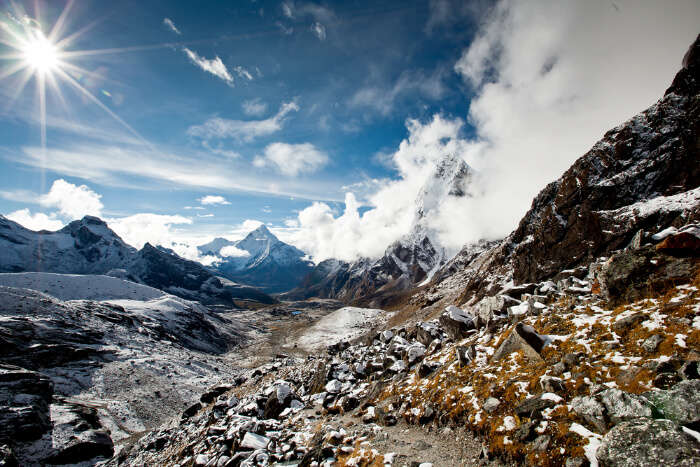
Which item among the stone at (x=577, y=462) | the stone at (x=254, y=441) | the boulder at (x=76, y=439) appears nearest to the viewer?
the stone at (x=577, y=462)

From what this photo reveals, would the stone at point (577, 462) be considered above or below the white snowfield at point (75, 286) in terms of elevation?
below

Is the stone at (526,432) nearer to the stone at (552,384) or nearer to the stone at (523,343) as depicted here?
the stone at (552,384)

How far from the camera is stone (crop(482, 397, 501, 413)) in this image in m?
9.21

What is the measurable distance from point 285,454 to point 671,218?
7387cm

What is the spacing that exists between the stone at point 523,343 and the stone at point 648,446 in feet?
15.0

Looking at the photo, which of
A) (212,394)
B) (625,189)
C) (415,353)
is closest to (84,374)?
(212,394)

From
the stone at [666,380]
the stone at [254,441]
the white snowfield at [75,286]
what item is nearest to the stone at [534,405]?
the stone at [666,380]

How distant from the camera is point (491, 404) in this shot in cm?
934

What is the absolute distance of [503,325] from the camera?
1416 centimetres

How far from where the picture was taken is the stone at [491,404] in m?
9.21

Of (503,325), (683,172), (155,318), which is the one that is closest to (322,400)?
(503,325)

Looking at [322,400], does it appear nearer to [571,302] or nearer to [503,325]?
[503,325]

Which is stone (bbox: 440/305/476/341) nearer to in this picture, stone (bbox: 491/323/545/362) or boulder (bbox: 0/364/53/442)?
stone (bbox: 491/323/545/362)

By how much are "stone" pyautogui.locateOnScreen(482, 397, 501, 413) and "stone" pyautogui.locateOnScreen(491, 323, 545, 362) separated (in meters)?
2.68
